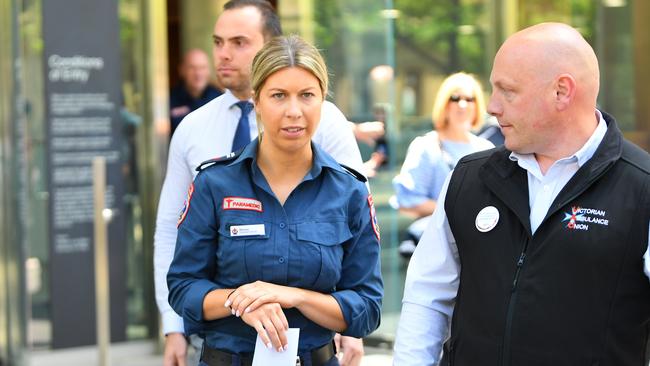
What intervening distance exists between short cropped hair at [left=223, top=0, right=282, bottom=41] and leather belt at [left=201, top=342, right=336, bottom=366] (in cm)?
119

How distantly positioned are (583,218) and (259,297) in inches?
32.9

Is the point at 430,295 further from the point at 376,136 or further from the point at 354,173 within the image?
the point at 376,136

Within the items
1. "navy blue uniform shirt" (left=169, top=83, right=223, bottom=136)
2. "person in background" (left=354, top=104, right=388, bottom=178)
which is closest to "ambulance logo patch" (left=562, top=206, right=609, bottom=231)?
"person in background" (left=354, top=104, right=388, bottom=178)

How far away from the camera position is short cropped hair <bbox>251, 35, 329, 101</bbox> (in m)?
3.10

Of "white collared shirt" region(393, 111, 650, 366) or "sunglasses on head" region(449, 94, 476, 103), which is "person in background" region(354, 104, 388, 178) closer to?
"sunglasses on head" region(449, 94, 476, 103)

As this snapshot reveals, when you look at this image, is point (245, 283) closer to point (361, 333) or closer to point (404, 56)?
point (361, 333)

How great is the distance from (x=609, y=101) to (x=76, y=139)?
414 centimetres

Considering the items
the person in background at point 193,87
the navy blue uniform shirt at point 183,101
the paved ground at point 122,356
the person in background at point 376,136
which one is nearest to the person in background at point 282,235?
the paved ground at point 122,356

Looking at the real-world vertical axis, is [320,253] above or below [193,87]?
below

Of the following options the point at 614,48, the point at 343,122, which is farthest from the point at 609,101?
the point at 343,122

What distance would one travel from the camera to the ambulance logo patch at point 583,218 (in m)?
2.65

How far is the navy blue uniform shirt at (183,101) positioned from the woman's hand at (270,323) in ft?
18.2

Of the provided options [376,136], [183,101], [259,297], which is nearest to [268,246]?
[259,297]

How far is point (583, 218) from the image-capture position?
267 cm
